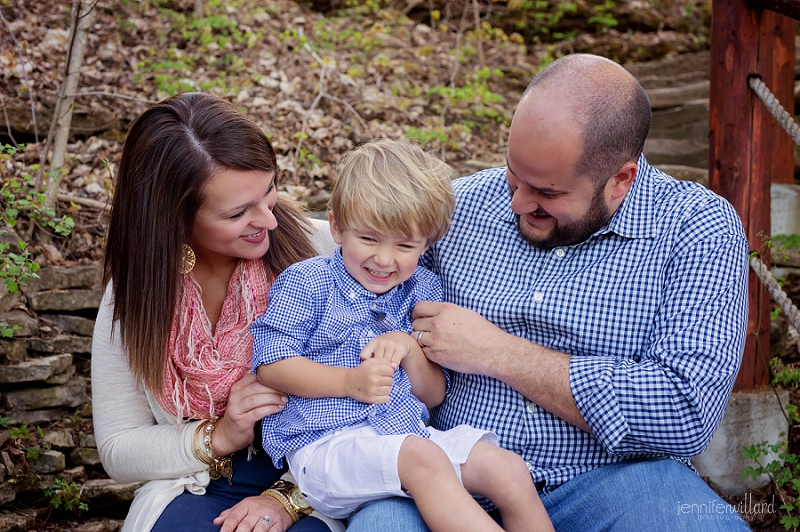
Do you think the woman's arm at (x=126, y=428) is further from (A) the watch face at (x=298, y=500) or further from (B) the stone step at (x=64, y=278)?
(B) the stone step at (x=64, y=278)

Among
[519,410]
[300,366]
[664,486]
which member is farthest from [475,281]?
[664,486]

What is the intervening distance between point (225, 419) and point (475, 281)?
0.95 meters

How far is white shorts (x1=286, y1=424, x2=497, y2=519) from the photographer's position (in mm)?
2113

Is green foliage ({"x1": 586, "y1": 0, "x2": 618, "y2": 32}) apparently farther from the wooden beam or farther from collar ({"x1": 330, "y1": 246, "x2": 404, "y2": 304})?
collar ({"x1": 330, "y1": 246, "x2": 404, "y2": 304})

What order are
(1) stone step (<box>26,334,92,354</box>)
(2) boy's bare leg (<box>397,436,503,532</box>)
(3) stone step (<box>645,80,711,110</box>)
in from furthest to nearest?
(3) stone step (<box>645,80,711,110</box>) → (1) stone step (<box>26,334,92,354</box>) → (2) boy's bare leg (<box>397,436,503,532</box>)

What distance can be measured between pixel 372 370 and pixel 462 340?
351mm

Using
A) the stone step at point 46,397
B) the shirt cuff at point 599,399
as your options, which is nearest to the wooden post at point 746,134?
the shirt cuff at point 599,399

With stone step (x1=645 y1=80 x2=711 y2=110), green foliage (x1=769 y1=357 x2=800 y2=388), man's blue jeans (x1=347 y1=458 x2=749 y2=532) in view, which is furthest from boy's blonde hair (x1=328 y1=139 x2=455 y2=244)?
stone step (x1=645 y1=80 x2=711 y2=110)

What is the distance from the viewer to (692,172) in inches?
186

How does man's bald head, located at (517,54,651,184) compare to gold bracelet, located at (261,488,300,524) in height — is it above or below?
above

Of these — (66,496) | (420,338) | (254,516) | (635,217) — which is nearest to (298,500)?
(254,516)

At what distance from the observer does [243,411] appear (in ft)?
7.86

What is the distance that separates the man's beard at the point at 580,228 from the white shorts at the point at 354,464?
0.66 metres

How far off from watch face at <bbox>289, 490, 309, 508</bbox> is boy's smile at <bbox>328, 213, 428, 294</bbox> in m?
0.68
